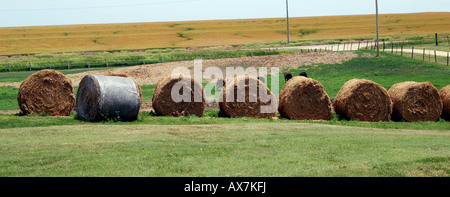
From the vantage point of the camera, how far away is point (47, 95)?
21094mm

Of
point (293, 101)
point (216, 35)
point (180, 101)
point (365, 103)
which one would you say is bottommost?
point (365, 103)

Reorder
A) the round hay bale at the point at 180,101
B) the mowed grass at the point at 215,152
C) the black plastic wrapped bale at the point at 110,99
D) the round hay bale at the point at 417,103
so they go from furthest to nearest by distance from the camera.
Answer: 1. the round hay bale at the point at 417,103
2. the round hay bale at the point at 180,101
3. the black plastic wrapped bale at the point at 110,99
4. the mowed grass at the point at 215,152

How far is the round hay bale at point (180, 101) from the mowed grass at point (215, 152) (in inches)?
208

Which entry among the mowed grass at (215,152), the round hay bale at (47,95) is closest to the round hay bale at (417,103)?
the mowed grass at (215,152)

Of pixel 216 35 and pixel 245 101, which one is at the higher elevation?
pixel 216 35

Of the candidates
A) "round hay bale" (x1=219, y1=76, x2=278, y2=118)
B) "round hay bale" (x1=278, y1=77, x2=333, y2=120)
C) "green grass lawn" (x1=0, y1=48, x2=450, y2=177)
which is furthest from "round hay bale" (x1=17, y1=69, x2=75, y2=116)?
"round hay bale" (x1=278, y1=77, x2=333, y2=120)

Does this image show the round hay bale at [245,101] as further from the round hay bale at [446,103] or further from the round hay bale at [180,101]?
the round hay bale at [446,103]

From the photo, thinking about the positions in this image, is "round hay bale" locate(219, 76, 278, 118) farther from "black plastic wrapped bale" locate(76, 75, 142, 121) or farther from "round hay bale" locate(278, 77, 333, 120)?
"black plastic wrapped bale" locate(76, 75, 142, 121)

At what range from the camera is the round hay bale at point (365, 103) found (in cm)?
2242

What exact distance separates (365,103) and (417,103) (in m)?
2.44

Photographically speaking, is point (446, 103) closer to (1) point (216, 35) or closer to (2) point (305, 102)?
(2) point (305, 102)

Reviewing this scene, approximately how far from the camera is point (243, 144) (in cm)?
1345

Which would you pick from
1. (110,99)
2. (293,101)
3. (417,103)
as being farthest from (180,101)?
(417,103)
